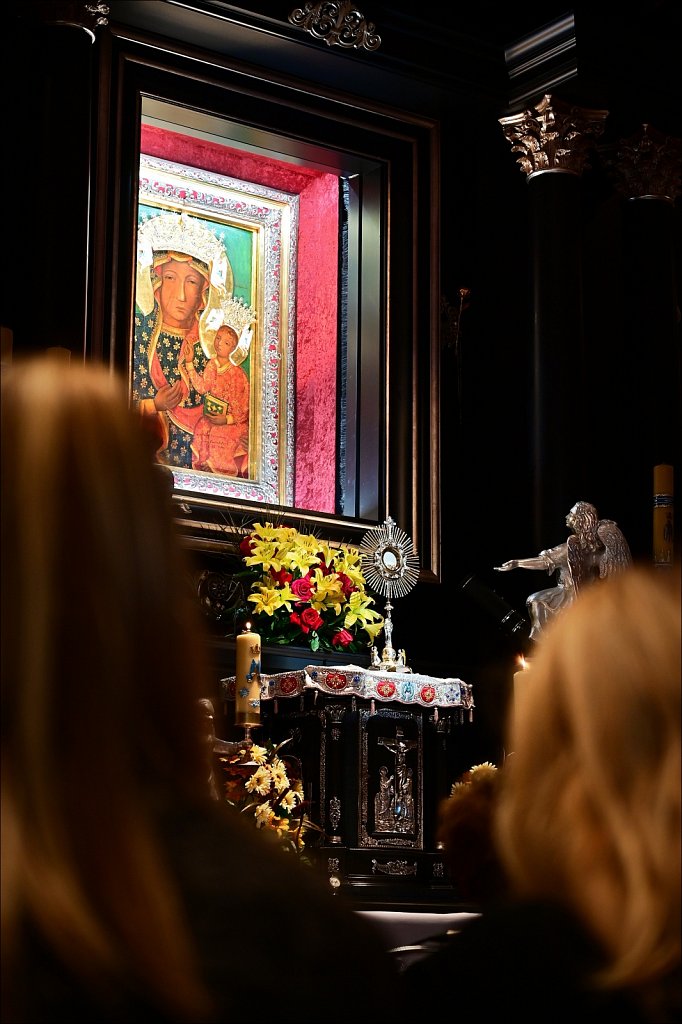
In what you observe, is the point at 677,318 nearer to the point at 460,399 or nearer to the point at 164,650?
the point at 460,399

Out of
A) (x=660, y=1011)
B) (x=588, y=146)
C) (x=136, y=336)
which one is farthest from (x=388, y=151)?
(x=660, y=1011)

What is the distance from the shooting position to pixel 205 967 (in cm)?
104

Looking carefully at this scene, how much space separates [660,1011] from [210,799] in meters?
0.52

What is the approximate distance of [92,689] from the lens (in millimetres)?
1056

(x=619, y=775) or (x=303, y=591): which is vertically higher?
(x=303, y=591)

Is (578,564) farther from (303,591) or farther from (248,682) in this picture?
(248,682)

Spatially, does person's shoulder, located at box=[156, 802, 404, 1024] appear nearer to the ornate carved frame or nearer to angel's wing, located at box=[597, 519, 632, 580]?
the ornate carved frame

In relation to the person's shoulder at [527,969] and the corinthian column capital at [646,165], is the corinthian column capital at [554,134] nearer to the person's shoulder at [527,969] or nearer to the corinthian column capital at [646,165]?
the corinthian column capital at [646,165]

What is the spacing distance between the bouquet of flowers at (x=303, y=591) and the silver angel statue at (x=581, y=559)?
1070mm

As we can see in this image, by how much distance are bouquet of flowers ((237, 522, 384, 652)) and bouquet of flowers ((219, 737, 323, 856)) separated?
962 mm

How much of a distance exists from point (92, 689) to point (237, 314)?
6.64 metres

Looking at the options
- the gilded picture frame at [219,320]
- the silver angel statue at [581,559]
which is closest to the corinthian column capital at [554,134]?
the gilded picture frame at [219,320]

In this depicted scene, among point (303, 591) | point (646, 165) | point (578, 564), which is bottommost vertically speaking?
point (303, 591)

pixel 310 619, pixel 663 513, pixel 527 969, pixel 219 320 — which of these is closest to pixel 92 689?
pixel 527 969
